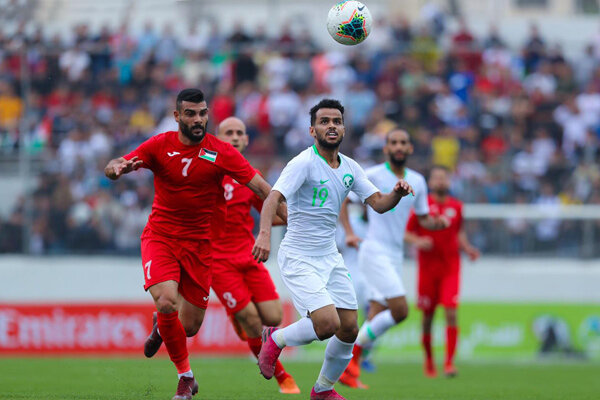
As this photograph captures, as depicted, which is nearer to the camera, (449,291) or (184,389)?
(184,389)

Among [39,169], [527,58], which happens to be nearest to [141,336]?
[39,169]

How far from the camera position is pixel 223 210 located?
999 centimetres

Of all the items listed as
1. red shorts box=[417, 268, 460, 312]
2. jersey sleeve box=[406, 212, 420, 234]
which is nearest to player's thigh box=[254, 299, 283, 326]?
red shorts box=[417, 268, 460, 312]

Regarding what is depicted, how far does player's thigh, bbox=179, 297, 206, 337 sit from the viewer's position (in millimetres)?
9203

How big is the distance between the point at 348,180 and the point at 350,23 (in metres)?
1.86

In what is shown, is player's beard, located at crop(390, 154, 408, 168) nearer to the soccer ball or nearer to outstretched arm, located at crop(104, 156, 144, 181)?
→ the soccer ball

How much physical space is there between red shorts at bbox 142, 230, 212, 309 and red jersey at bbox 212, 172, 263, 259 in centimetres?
136

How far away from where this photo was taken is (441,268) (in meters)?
13.8

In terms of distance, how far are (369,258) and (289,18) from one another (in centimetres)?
1128

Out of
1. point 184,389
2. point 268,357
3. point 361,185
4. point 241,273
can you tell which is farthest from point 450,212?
point 184,389

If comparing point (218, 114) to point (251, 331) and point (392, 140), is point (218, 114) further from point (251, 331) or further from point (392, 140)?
point (251, 331)

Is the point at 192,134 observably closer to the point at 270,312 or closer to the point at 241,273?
the point at 241,273

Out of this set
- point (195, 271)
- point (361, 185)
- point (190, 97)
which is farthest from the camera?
point (195, 271)

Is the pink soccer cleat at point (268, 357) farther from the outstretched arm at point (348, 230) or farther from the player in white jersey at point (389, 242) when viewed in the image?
the player in white jersey at point (389, 242)
